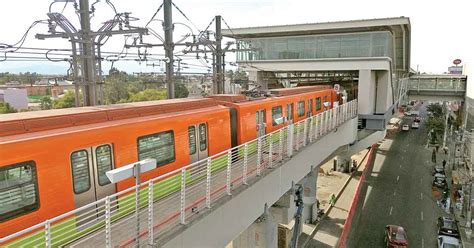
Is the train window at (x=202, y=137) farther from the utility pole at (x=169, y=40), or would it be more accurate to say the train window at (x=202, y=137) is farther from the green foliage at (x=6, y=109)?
the green foliage at (x=6, y=109)

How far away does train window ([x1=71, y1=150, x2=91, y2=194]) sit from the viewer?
6.67 metres

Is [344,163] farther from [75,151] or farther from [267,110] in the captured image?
[75,151]

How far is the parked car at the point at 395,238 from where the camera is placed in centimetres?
2005

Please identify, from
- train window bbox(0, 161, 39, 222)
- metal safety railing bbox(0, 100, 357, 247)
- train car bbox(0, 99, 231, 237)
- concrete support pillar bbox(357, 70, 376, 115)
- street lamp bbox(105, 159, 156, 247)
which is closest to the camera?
street lamp bbox(105, 159, 156, 247)

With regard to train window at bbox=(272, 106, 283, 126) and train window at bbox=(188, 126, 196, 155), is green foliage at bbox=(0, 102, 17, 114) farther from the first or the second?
train window at bbox=(188, 126, 196, 155)

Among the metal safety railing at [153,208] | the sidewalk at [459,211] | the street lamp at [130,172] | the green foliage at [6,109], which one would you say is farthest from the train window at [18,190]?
the green foliage at [6,109]

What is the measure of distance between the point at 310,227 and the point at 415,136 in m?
40.0

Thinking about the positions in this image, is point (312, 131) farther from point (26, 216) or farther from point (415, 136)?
point (415, 136)

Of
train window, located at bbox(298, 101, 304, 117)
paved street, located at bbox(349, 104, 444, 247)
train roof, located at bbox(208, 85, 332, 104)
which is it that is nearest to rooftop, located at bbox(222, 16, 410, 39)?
train roof, located at bbox(208, 85, 332, 104)

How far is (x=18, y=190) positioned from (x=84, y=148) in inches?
54.6

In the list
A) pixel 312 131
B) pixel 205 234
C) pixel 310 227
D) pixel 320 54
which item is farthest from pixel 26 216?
pixel 320 54

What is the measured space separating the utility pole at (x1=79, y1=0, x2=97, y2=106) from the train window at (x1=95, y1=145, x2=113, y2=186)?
4032 millimetres

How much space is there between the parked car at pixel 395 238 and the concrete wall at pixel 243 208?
26.2ft

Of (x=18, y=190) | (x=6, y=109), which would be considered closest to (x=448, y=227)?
(x=18, y=190)
